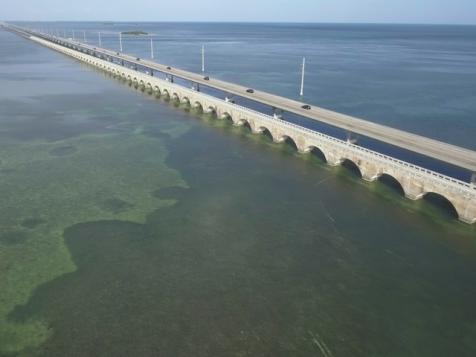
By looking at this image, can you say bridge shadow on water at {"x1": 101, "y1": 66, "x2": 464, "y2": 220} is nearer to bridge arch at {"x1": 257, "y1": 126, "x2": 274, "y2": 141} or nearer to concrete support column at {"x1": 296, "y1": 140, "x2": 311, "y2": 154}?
bridge arch at {"x1": 257, "y1": 126, "x2": 274, "y2": 141}

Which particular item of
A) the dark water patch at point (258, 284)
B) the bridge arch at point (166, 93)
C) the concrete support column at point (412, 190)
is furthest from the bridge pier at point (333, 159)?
the bridge arch at point (166, 93)

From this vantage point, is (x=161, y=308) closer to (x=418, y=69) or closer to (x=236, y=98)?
(x=236, y=98)

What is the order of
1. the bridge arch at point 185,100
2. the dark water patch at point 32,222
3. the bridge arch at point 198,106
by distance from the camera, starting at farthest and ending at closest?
1. the bridge arch at point 185,100
2. the bridge arch at point 198,106
3. the dark water patch at point 32,222

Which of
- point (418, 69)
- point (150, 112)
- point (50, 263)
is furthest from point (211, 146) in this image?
point (418, 69)

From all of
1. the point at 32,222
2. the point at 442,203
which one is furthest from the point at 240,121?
the point at 32,222

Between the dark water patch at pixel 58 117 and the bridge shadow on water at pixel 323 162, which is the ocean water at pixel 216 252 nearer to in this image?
the bridge shadow on water at pixel 323 162
